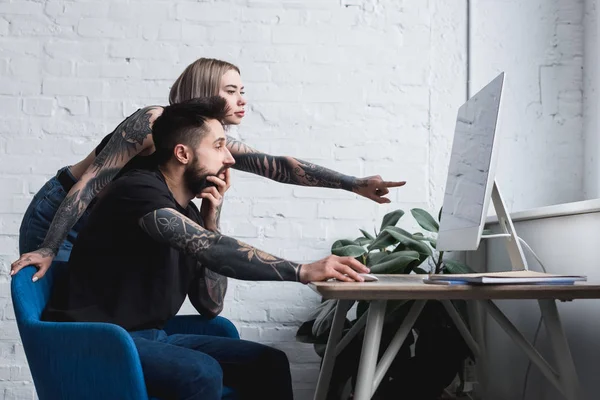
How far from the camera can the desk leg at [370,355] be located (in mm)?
1500

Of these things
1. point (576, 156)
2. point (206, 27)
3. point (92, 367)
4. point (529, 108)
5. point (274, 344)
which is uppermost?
point (206, 27)

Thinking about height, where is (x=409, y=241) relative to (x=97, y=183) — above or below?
below

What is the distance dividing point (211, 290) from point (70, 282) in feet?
1.63

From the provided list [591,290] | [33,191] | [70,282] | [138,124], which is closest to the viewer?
[591,290]

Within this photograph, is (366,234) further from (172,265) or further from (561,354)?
(561,354)

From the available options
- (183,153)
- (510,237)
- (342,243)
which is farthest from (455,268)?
(183,153)

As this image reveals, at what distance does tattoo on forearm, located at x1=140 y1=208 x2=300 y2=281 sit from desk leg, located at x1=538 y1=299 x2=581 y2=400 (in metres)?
0.57

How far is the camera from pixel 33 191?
3.18m

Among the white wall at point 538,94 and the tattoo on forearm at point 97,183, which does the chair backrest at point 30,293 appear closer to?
the tattoo on forearm at point 97,183

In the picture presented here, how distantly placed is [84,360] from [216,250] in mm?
348

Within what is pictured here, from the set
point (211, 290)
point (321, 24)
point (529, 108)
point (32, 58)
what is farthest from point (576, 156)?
point (32, 58)

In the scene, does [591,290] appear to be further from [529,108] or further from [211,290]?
[529,108]

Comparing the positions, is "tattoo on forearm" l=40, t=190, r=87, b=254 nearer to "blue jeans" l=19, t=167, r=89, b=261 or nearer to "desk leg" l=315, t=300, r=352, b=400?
"blue jeans" l=19, t=167, r=89, b=261

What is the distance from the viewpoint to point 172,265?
5.92ft
